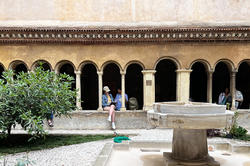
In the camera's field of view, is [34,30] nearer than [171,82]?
Yes

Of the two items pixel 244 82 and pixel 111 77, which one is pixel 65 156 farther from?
pixel 244 82

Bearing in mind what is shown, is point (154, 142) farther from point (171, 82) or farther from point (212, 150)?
point (171, 82)

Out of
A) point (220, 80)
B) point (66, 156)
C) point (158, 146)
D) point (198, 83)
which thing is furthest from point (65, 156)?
point (220, 80)

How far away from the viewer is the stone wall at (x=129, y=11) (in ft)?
39.4

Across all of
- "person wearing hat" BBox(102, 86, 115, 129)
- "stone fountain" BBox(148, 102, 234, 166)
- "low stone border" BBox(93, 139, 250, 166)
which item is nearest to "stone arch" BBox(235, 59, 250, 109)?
"low stone border" BBox(93, 139, 250, 166)

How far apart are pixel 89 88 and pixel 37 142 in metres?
6.97

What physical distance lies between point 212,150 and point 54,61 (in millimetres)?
8066

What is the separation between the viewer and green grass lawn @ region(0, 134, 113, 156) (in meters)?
7.25

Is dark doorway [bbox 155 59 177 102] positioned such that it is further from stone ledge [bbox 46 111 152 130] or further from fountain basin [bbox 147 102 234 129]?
fountain basin [bbox 147 102 234 129]

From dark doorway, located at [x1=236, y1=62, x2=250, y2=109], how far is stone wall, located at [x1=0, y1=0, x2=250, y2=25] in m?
3.19

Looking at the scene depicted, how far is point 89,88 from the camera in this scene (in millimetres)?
14719

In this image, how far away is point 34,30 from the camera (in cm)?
1031

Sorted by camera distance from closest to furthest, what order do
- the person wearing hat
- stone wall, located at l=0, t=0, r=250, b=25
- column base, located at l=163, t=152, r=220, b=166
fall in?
column base, located at l=163, t=152, r=220, b=166 < the person wearing hat < stone wall, located at l=0, t=0, r=250, b=25

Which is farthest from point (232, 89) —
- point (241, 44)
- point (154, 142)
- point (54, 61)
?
point (54, 61)
